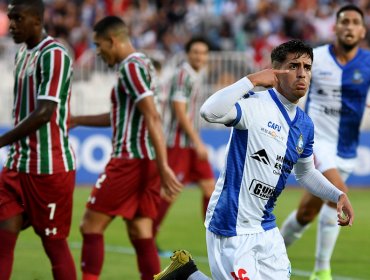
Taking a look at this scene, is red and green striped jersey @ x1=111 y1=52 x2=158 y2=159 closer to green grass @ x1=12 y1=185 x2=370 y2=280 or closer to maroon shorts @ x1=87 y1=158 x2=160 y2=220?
maroon shorts @ x1=87 y1=158 x2=160 y2=220

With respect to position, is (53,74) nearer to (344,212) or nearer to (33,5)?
(33,5)

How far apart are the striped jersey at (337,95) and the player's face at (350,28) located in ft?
0.79

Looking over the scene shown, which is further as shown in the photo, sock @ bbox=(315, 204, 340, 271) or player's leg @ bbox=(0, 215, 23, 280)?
sock @ bbox=(315, 204, 340, 271)

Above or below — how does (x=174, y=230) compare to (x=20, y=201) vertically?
below

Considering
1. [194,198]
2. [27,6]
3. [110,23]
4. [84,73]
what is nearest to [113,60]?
[110,23]

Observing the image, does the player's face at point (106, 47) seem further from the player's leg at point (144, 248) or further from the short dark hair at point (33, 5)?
the player's leg at point (144, 248)

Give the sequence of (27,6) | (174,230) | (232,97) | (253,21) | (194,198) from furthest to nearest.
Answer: (253,21) < (194,198) < (174,230) < (27,6) < (232,97)

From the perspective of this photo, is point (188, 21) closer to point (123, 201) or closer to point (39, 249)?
point (39, 249)

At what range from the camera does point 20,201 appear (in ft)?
22.3

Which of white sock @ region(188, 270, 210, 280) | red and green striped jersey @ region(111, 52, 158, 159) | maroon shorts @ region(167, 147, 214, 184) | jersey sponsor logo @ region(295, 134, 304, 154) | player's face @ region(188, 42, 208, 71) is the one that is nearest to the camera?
jersey sponsor logo @ region(295, 134, 304, 154)

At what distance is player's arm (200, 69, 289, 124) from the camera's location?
5395 millimetres

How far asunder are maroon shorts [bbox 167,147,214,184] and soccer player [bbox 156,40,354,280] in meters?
5.50

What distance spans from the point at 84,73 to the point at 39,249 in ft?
28.7

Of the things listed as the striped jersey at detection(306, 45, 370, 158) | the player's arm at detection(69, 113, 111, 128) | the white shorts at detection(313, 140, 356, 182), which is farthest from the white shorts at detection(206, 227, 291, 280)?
the striped jersey at detection(306, 45, 370, 158)
